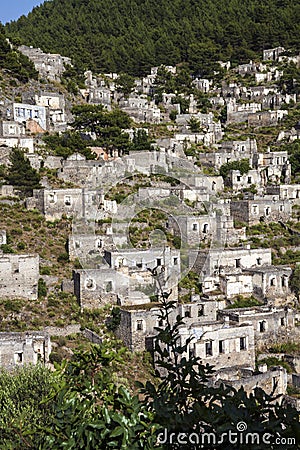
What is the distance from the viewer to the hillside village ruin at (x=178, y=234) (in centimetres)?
2425

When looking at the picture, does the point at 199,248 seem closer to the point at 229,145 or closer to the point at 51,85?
the point at 229,145

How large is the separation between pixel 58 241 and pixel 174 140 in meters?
18.9

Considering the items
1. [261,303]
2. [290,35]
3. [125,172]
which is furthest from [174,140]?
[290,35]

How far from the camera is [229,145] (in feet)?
165

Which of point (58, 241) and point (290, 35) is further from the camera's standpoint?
point (290, 35)

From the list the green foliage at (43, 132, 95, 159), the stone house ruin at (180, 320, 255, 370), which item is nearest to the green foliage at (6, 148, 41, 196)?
the green foliage at (43, 132, 95, 159)

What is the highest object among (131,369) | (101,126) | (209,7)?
(209,7)

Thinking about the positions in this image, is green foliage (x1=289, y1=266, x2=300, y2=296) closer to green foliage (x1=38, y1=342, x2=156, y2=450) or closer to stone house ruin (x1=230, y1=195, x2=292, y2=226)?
stone house ruin (x1=230, y1=195, x2=292, y2=226)

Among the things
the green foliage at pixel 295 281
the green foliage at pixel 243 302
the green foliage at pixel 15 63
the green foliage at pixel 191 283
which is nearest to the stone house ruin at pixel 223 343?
the green foliage at pixel 243 302

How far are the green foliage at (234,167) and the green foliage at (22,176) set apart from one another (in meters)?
13.0

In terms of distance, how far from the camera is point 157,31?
8444cm

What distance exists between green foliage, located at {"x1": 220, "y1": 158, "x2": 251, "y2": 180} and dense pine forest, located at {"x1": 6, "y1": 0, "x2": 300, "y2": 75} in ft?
94.9

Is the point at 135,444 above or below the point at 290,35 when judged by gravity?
below

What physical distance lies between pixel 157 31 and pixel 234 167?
44.8 meters
